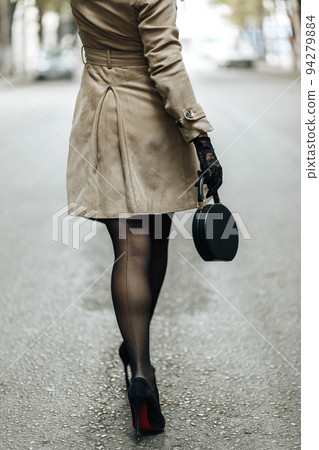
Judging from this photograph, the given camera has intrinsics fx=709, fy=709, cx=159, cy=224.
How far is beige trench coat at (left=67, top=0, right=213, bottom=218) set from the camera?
245cm

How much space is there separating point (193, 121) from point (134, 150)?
25 cm

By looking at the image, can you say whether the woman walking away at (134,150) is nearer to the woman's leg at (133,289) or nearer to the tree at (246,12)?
the woman's leg at (133,289)

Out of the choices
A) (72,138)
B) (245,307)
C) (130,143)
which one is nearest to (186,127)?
(130,143)

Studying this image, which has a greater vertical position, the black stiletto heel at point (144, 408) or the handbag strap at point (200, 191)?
the handbag strap at point (200, 191)

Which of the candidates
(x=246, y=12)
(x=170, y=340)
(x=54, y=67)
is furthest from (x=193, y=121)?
(x=246, y=12)

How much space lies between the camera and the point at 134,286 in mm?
2566

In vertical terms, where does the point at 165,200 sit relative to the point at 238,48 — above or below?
above

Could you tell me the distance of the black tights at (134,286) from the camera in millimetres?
2549

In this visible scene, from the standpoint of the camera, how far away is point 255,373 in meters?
3.13

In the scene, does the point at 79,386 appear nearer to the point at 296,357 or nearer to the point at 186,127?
the point at 296,357

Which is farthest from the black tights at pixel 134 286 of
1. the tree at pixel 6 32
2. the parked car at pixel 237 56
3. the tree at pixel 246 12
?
the tree at pixel 246 12

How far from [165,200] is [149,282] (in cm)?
31

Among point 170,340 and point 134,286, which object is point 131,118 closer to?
point 134,286

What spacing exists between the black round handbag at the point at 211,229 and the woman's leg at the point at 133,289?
0.66ft
